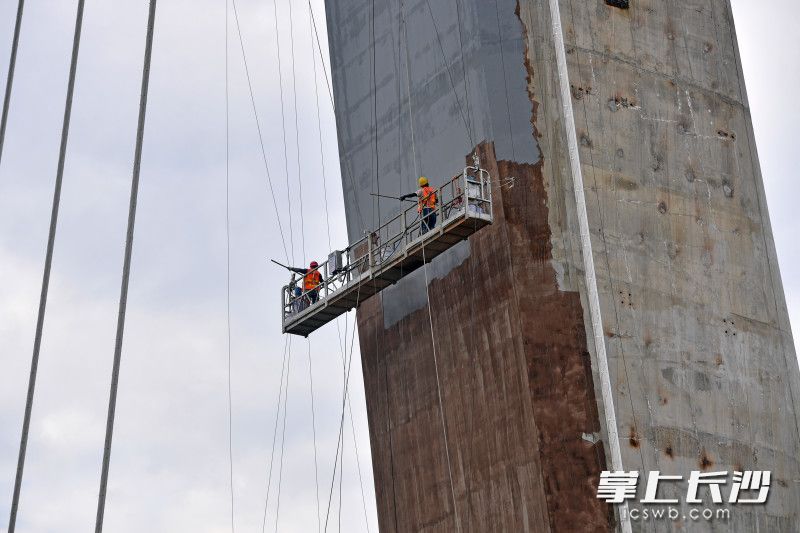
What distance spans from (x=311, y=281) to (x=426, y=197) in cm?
428

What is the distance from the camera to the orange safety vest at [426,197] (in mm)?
32094

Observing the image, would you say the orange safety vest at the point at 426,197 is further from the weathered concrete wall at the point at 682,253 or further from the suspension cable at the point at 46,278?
the suspension cable at the point at 46,278

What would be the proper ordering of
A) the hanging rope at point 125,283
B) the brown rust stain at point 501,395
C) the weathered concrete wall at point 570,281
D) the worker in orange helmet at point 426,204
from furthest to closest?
the worker in orange helmet at point 426,204, the weathered concrete wall at point 570,281, the brown rust stain at point 501,395, the hanging rope at point 125,283

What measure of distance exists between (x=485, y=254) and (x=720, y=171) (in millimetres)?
6519

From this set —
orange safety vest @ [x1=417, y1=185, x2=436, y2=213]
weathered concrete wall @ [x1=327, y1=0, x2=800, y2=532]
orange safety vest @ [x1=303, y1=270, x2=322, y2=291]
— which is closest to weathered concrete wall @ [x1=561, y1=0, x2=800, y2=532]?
weathered concrete wall @ [x1=327, y1=0, x2=800, y2=532]

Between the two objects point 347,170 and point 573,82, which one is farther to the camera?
point 347,170

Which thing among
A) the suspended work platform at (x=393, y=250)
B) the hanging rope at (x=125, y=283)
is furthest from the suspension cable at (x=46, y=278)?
the suspended work platform at (x=393, y=250)

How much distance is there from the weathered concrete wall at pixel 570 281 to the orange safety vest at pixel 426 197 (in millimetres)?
1395

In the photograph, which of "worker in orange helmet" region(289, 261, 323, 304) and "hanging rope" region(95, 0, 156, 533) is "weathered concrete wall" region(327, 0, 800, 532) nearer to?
"worker in orange helmet" region(289, 261, 323, 304)

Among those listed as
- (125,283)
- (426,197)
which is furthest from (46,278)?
(426,197)

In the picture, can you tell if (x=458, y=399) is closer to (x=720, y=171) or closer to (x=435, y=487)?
(x=435, y=487)

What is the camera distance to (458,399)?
32.8 metres

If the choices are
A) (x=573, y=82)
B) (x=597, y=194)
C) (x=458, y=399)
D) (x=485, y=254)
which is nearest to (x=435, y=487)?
(x=458, y=399)

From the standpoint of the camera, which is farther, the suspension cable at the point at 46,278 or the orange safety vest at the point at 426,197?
the orange safety vest at the point at 426,197
